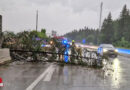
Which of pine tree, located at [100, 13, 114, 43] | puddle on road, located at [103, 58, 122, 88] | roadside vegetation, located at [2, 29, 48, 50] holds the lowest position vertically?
puddle on road, located at [103, 58, 122, 88]

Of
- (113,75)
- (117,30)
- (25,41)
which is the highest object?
(117,30)

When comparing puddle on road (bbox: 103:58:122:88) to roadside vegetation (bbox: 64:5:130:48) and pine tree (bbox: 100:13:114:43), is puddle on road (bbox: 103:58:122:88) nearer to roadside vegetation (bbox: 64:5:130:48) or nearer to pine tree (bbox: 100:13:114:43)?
roadside vegetation (bbox: 64:5:130:48)

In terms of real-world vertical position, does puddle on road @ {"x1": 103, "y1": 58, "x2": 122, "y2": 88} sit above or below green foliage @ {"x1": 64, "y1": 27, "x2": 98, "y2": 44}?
below

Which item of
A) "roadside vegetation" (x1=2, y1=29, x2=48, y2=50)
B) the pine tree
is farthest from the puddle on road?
the pine tree

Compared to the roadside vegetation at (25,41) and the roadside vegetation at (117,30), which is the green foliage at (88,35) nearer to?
the roadside vegetation at (117,30)

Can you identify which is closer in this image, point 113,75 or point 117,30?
point 113,75

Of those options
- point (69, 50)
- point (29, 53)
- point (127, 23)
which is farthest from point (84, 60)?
point (127, 23)

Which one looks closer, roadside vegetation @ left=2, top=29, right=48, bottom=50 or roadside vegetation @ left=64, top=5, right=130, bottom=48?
roadside vegetation @ left=2, top=29, right=48, bottom=50

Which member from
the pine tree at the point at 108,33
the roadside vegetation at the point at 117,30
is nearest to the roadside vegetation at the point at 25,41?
the roadside vegetation at the point at 117,30

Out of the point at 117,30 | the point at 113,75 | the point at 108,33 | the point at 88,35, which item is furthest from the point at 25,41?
the point at 88,35

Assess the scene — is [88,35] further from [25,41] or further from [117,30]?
[25,41]

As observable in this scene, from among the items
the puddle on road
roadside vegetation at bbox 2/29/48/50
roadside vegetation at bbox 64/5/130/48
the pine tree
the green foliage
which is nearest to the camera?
the puddle on road

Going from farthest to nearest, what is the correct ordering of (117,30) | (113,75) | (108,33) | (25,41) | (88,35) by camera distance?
(88,35)
(108,33)
(117,30)
(25,41)
(113,75)

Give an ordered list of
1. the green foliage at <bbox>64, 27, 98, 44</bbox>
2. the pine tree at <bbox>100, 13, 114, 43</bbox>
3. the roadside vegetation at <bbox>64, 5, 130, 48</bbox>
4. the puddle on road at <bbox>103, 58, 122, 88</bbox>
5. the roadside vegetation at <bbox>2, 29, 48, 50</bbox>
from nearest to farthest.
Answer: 1. the puddle on road at <bbox>103, 58, 122, 88</bbox>
2. the roadside vegetation at <bbox>2, 29, 48, 50</bbox>
3. the roadside vegetation at <bbox>64, 5, 130, 48</bbox>
4. the pine tree at <bbox>100, 13, 114, 43</bbox>
5. the green foliage at <bbox>64, 27, 98, 44</bbox>
